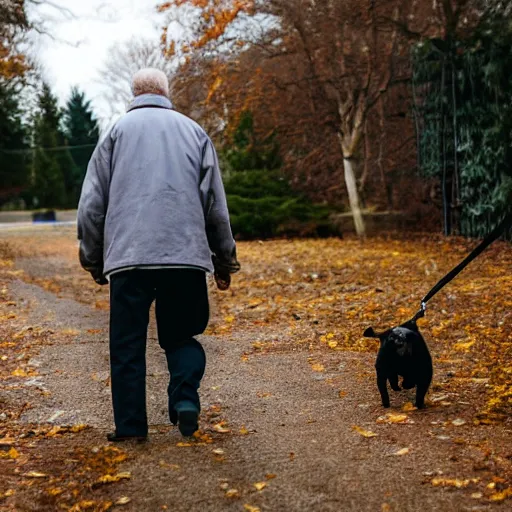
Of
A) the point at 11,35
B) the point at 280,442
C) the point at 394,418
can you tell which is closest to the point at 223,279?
the point at 280,442

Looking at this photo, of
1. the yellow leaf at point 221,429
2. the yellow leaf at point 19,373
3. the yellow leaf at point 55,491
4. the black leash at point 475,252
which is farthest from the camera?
the yellow leaf at point 19,373

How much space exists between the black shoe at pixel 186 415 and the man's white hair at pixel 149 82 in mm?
1642

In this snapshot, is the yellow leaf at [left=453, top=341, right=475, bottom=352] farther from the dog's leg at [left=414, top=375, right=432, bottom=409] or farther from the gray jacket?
the gray jacket

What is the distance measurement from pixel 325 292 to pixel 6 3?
8.09 m

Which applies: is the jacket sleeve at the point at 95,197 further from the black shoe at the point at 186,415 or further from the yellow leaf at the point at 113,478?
the yellow leaf at the point at 113,478

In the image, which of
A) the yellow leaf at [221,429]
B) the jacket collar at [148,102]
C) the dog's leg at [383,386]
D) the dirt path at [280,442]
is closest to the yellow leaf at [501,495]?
the dirt path at [280,442]

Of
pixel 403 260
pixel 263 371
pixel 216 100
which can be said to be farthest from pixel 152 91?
pixel 216 100

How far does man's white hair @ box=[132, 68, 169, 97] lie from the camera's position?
437cm

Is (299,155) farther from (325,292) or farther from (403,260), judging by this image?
(325,292)

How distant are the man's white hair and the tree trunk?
1681 centimetres

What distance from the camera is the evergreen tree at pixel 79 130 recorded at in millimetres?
52625

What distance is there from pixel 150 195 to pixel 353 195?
17249mm

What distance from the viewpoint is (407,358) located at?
471 cm

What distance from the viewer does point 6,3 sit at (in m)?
14.5
